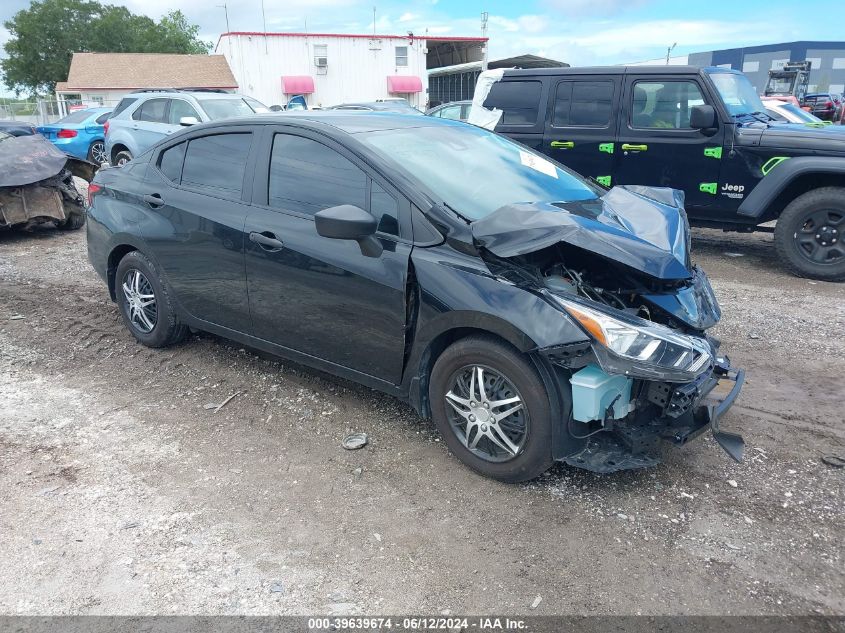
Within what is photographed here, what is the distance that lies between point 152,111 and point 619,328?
1129cm

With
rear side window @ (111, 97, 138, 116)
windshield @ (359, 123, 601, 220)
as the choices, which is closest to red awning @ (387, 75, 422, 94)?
rear side window @ (111, 97, 138, 116)

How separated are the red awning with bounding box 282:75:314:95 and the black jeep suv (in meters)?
31.5

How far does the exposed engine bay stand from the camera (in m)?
2.87

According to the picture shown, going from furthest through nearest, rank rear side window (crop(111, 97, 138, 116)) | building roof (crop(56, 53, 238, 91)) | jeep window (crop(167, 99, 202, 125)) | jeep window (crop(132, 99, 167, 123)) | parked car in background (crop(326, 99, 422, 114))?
1. building roof (crop(56, 53, 238, 91))
2. rear side window (crop(111, 97, 138, 116))
3. jeep window (crop(132, 99, 167, 123))
4. jeep window (crop(167, 99, 202, 125))
5. parked car in background (crop(326, 99, 422, 114))

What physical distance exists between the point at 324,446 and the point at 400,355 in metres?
0.73

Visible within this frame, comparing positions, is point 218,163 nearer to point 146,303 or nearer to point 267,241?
point 267,241

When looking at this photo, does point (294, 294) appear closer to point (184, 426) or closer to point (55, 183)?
point (184, 426)

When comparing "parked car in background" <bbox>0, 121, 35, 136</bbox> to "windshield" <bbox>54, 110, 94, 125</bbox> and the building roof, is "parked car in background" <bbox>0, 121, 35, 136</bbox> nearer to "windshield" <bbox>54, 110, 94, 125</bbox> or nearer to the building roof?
"windshield" <bbox>54, 110, 94, 125</bbox>

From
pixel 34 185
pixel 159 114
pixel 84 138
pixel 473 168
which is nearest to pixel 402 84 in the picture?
pixel 84 138

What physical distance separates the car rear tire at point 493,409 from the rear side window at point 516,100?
5.59 m

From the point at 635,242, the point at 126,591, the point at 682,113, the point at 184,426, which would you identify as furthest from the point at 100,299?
the point at 682,113

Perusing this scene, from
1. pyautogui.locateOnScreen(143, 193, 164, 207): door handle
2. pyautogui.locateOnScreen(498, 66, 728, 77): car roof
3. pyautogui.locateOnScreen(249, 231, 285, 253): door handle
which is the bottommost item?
pyautogui.locateOnScreen(249, 231, 285, 253): door handle

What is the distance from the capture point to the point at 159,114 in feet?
38.6

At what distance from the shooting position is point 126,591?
2693mm
